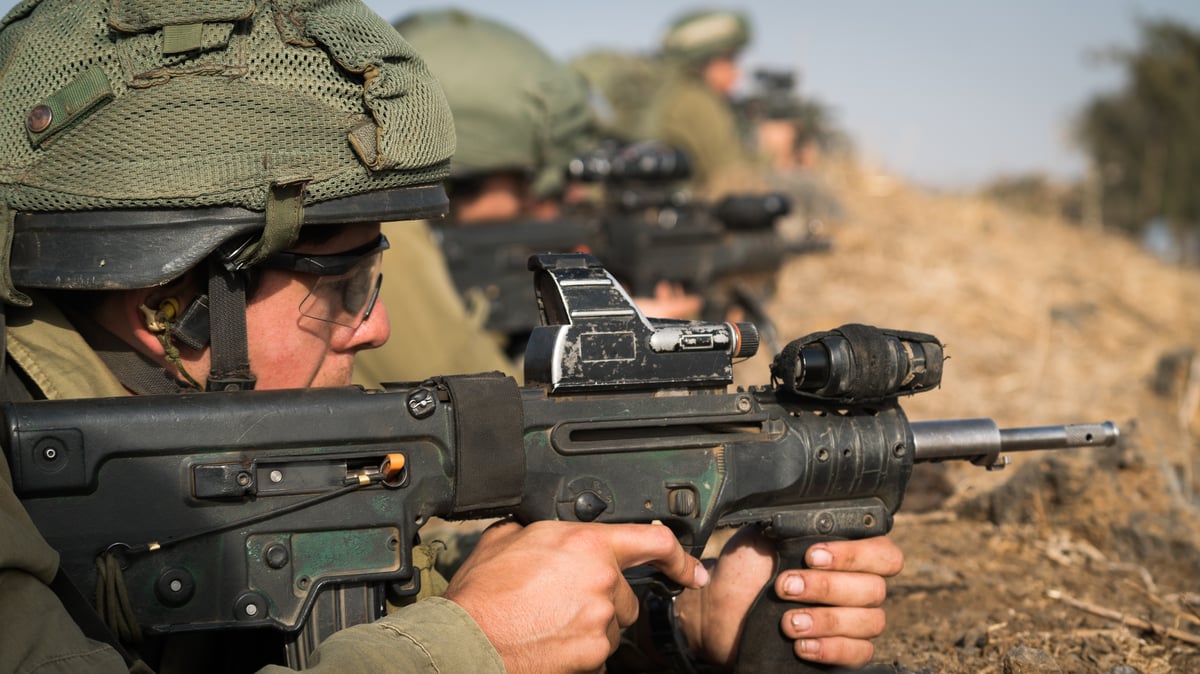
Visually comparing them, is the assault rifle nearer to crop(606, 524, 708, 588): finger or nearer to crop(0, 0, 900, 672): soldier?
crop(606, 524, 708, 588): finger

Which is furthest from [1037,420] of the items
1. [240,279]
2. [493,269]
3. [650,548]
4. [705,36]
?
[705,36]

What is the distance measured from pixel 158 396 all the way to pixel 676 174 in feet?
18.3

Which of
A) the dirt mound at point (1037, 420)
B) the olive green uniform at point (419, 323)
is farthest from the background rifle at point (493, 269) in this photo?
the dirt mound at point (1037, 420)

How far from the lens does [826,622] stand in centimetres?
274


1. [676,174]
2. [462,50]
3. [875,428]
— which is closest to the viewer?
[875,428]

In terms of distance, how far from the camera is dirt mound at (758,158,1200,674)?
10.3 feet

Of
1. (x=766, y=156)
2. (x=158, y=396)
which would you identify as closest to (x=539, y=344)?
(x=158, y=396)

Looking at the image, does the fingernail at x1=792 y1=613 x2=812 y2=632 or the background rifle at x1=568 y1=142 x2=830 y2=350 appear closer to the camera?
the fingernail at x1=792 y1=613 x2=812 y2=632

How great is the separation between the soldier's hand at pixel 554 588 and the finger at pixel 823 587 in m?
0.41

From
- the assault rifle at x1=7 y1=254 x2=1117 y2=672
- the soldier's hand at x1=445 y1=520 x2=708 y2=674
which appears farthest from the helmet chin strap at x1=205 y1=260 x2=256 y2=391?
the soldier's hand at x1=445 y1=520 x2=708 y2=674

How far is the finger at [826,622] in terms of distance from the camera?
2738 millimetres

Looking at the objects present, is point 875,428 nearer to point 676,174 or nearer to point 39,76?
point 39,76

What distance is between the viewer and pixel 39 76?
Result: 2400mm

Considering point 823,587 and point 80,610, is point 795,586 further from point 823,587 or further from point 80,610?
point 80,610
